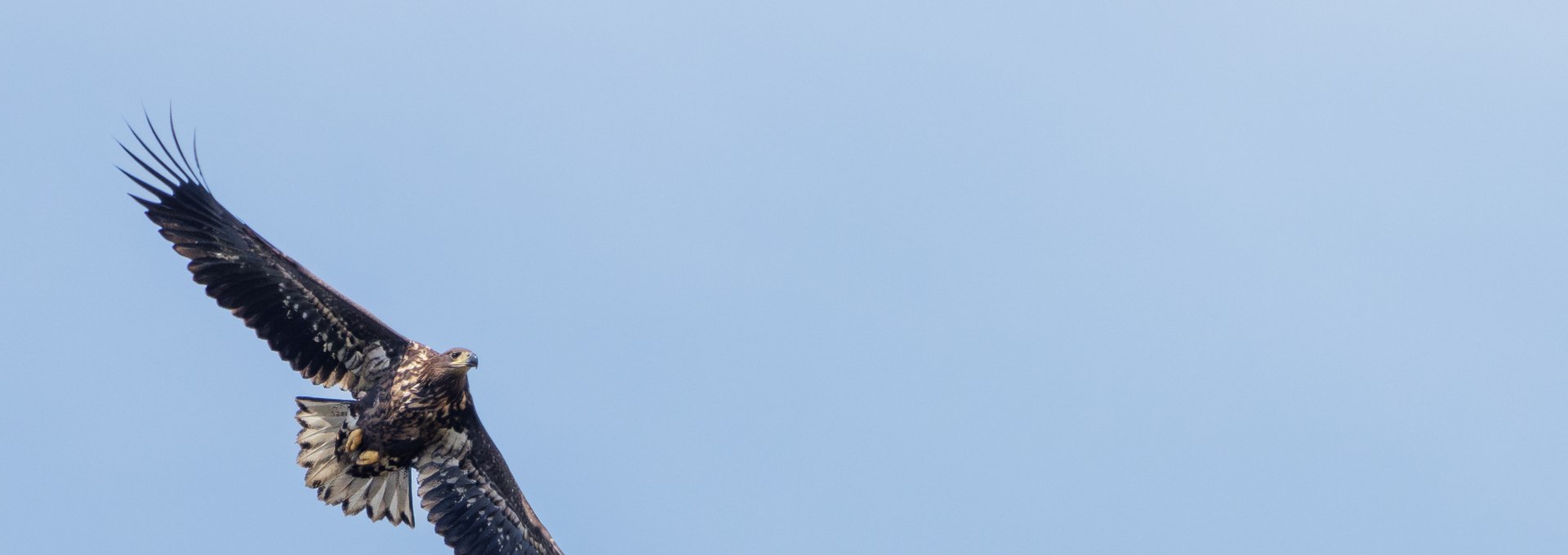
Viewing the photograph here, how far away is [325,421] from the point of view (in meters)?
23.1

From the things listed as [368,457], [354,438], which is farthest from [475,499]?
[354,438]

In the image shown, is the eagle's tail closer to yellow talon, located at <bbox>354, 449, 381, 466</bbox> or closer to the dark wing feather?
yellow talon, located at <bbox>354, 449, 381, 466</bbox>

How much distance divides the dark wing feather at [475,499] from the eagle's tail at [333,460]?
521 millimetres

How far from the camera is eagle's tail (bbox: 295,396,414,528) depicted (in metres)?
23.1

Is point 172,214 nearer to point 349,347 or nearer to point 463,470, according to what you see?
point 349,347

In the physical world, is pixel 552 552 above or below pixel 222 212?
below

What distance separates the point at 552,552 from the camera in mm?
23609

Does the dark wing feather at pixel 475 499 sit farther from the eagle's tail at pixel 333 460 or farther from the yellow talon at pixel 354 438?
the yellow talon at pixel 354 438

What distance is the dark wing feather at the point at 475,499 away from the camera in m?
23.6

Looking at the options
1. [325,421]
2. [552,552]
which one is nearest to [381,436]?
[325,421]

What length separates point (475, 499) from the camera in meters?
23.8

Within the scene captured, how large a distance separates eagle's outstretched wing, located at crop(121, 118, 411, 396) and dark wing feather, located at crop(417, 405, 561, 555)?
114 cm

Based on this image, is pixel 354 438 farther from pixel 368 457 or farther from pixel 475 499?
pixel 475 499

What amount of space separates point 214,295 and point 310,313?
105cm
